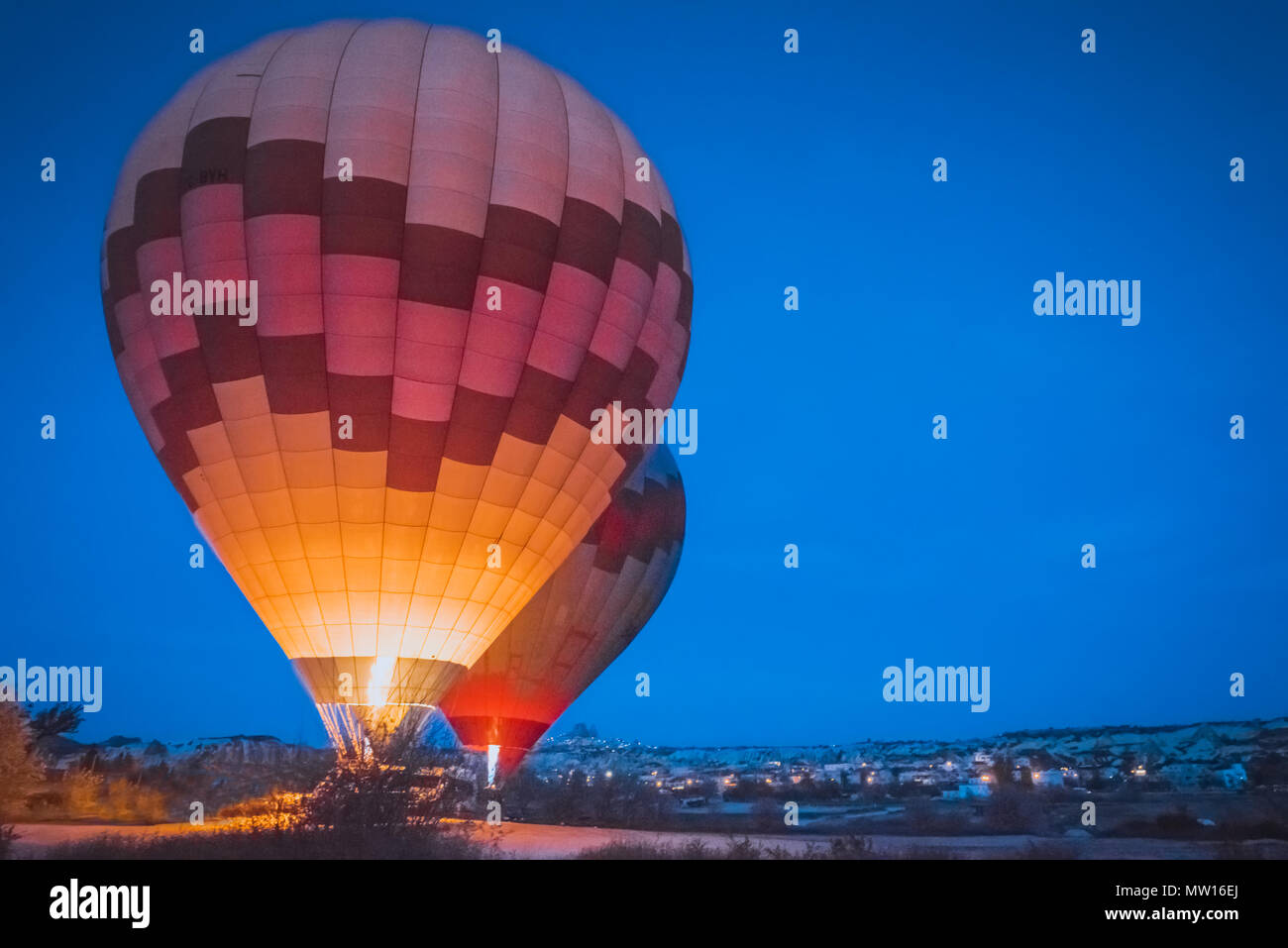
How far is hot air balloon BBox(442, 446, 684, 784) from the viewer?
22094 mm

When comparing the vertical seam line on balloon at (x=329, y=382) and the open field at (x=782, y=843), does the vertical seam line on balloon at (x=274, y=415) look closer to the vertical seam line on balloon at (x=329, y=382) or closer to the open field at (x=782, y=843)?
the vertical seam line on balloon at (x=329, y=382)

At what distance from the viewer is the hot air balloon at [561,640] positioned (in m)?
22.1

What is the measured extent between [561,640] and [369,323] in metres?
10.3

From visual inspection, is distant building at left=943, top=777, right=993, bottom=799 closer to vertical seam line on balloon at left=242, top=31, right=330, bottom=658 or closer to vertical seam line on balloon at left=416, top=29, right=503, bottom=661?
vertical seam line on balloon at left=416, top=29, right=503, bottom=661

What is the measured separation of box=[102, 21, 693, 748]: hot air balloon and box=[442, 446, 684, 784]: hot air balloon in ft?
23.1

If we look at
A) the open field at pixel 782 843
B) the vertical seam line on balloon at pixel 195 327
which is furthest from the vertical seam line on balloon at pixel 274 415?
the open field at pixel 782 843

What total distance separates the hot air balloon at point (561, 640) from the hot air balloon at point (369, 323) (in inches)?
277

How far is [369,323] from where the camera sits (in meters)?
13.7

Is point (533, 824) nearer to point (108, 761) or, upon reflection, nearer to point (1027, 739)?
point (108, 761)

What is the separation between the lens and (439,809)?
12.6 meters

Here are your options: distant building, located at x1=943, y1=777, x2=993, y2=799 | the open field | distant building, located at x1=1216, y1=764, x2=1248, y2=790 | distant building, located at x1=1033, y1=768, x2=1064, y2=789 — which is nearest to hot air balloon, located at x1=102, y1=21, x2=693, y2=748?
the open field

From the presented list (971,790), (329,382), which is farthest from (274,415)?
(971,790)

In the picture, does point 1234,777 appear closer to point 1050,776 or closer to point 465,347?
point 1050,776
